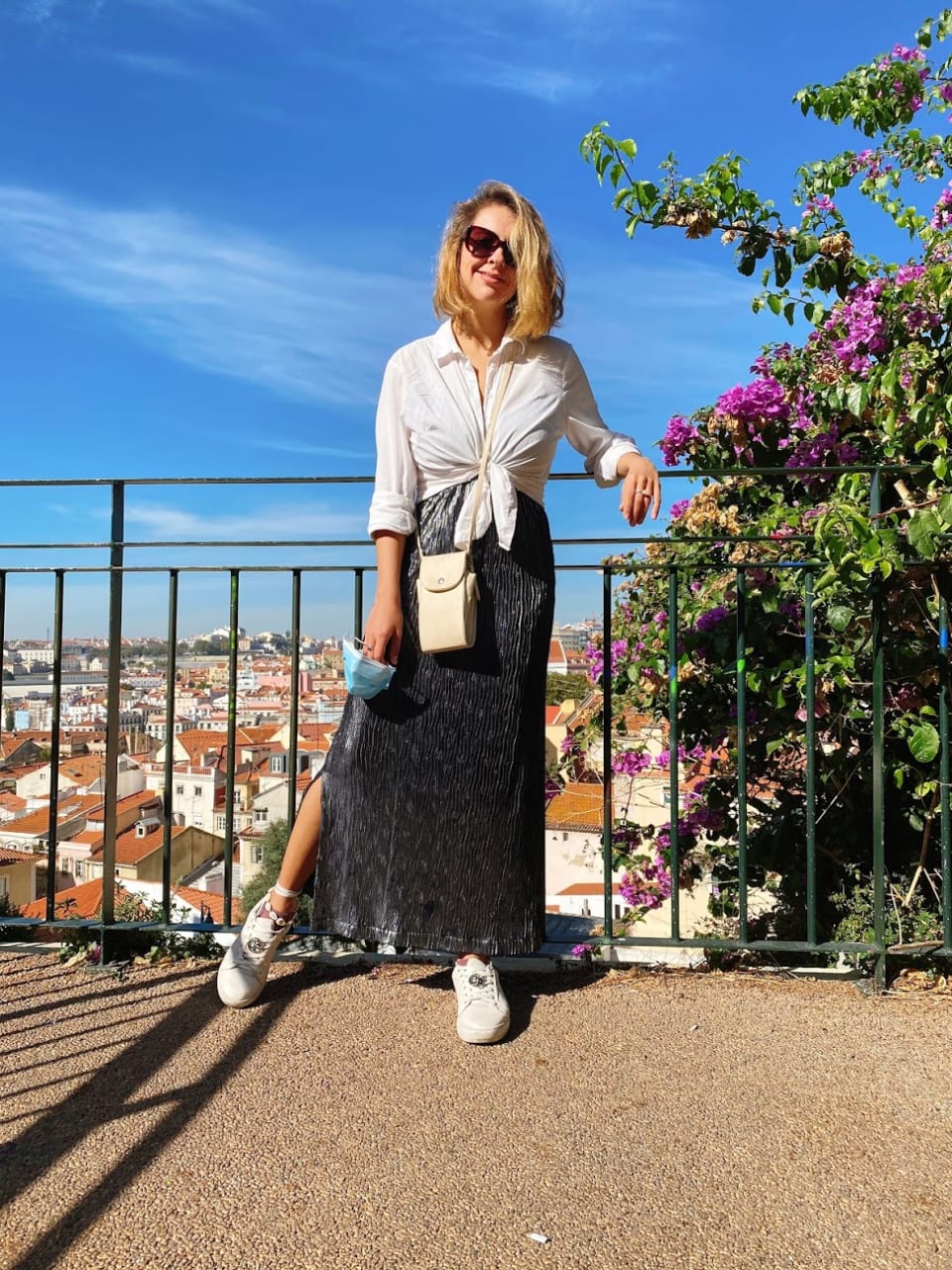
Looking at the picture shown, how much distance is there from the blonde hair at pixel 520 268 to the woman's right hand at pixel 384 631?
2.26ft

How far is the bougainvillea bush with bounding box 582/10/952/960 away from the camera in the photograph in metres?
2.33

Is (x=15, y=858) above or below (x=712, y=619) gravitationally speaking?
below

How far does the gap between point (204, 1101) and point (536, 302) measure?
1756mm

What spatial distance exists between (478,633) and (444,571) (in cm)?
16

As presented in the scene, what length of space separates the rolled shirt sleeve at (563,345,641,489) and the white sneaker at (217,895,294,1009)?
1337 millimetres

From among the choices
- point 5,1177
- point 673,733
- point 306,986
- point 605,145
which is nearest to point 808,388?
point 605,145

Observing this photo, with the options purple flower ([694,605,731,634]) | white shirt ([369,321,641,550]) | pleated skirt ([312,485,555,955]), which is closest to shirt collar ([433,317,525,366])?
white shirt ([369,321,641,550])

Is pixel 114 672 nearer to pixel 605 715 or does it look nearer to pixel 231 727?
pixel 231 727

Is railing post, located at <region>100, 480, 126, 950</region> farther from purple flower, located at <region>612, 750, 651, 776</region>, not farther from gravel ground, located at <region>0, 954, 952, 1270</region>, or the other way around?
purple flower, located at <region>612, 750, 651, 776</region>

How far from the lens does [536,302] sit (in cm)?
196

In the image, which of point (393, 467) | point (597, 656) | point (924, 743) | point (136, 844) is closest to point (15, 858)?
point (136, 844)

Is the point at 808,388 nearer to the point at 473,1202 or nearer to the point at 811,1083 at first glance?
the point at 811,1083

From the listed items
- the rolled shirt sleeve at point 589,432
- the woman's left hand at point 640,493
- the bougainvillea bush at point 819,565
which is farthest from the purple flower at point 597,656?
the woman's left hand at point 640,493

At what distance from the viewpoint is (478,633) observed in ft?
6.43
